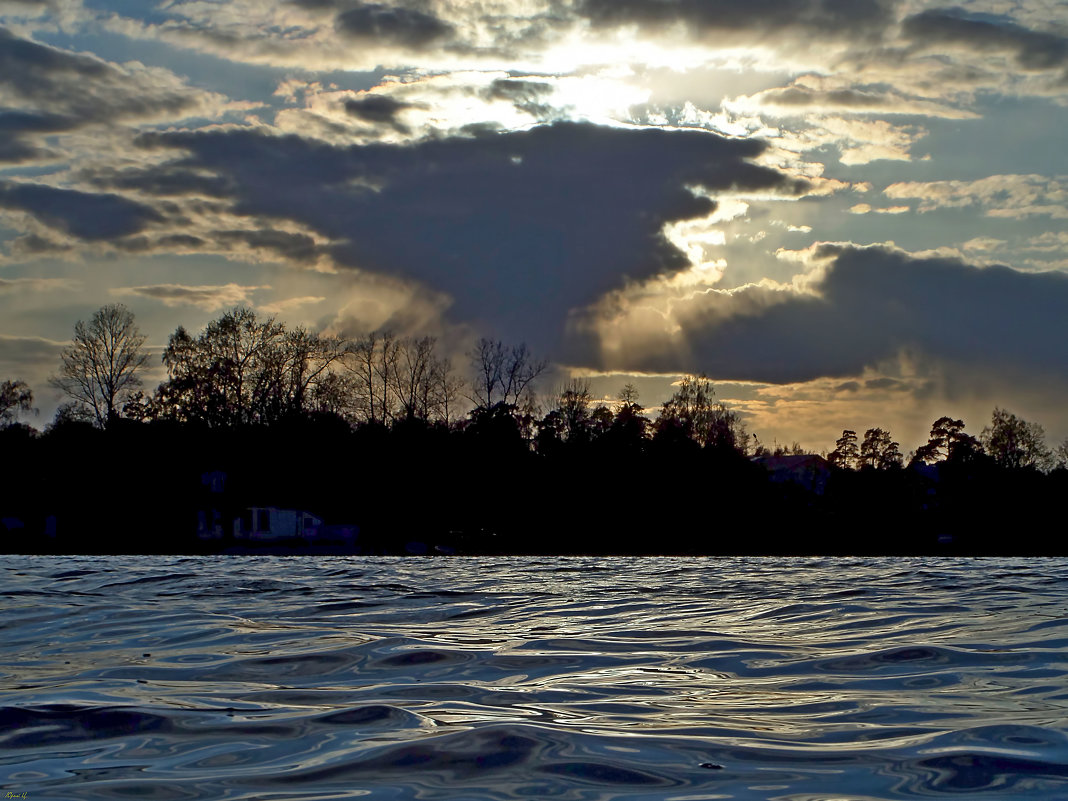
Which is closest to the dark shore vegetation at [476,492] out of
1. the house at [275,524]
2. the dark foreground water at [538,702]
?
the house at [275,524]

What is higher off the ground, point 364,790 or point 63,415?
point 63,415

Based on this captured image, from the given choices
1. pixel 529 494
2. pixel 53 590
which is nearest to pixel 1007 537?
pixel 529 494

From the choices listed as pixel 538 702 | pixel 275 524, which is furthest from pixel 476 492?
pixel 538 702

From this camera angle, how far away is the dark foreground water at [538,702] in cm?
362

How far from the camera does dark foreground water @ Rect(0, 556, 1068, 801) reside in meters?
3.62

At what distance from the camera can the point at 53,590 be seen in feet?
45.0

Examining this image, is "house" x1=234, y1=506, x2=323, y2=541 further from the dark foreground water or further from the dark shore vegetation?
the dark foreground water

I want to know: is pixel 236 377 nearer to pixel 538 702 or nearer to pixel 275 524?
pixel 275 524

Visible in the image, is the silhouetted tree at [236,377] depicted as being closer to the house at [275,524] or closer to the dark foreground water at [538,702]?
the house at [275,524]

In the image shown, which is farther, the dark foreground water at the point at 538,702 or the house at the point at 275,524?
the house at the point at 275,524

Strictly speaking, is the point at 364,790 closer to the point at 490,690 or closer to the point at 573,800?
the point at 573,800

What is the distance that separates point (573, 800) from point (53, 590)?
12.4 meters

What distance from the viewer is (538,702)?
5145 millimetres

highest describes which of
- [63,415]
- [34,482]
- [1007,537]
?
[63,415]
